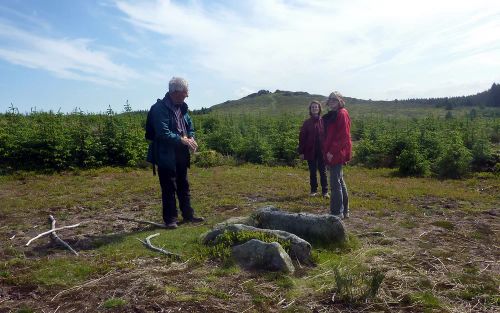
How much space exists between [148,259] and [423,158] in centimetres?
1246

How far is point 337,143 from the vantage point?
25.6ft

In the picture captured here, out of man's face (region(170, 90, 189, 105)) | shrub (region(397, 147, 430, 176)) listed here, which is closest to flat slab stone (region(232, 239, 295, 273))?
man's face (region(170, 90, 189, 105))

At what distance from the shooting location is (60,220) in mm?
8734

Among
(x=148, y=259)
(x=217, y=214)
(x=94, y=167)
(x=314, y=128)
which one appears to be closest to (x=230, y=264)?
(x=148, y=259)

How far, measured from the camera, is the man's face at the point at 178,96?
7496 mm

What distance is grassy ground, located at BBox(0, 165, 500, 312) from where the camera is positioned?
15.5 ft

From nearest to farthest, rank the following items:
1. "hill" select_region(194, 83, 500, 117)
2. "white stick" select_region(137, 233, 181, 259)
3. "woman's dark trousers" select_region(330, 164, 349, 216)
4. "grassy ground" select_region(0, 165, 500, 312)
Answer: "grassy ground" select_region(0, 165, 500, 312) → "white stick" select_region(137, 233, 181, 259) → "woman's dark trousers" select_region(330, 164, 349, 216) → "hill" select_region(194, 83, 500, 117)

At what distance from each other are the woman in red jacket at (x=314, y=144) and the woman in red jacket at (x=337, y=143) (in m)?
2.79

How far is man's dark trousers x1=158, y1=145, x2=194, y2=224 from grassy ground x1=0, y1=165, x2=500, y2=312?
0.39 m

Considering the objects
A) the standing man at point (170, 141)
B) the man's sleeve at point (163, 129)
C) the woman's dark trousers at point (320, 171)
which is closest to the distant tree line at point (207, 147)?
the woman's dark trousers at point (320, 171)

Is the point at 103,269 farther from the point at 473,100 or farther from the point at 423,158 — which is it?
the point at 473,100

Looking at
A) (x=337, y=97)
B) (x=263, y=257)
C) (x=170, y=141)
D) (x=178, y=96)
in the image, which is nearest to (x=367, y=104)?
(x=337, y=97)

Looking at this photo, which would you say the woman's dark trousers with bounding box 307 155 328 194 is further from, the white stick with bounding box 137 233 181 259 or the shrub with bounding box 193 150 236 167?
the shrub with bounding box 193 150 236 167

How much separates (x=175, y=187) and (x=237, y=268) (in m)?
2.46
